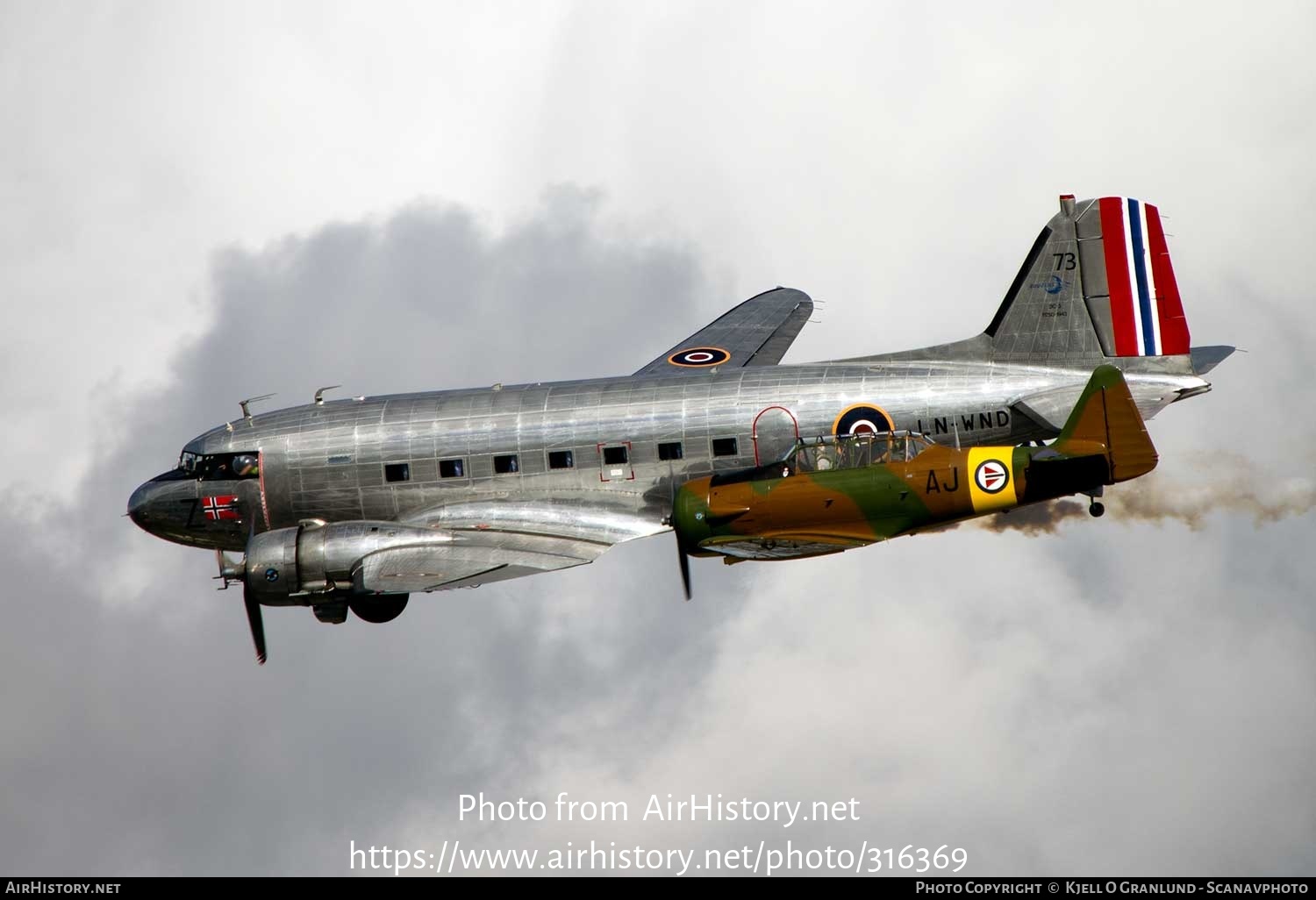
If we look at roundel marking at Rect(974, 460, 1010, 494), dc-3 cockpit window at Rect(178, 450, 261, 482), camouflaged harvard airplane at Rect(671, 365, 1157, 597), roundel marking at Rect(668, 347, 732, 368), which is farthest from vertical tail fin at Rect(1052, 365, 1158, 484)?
dc-3 cockpit window at Rect(178, 450, 261, 482)

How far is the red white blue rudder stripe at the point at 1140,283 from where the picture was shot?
137 ft

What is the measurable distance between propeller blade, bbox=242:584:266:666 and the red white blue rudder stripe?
18942 millimetres

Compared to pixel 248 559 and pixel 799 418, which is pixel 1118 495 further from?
pixel 248 559

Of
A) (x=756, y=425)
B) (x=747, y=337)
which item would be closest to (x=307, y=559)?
(x=756, y=425)

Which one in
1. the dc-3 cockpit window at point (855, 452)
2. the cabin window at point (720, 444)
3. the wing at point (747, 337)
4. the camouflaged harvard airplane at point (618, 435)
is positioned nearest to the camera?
the dc-3 cockpit window at point (855, 452)

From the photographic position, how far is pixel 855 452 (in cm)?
3956

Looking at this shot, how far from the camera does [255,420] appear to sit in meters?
44.7

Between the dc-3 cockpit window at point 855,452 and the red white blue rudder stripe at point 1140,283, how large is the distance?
5.54 meters

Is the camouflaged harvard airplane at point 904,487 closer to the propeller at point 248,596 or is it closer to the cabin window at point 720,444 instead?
the cabin window at point 720,444

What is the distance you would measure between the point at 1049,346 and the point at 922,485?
5.51 metres

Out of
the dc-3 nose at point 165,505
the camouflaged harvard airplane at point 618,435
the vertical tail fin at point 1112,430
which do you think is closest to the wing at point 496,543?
the camouflaged harvard airplane at point 618,435

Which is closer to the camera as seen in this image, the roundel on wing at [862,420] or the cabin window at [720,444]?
the roundel on wing at [862,420]

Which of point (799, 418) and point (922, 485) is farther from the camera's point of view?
point (799, 418)
